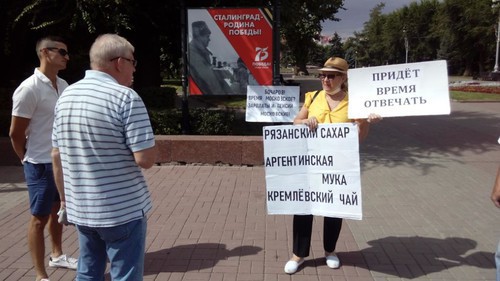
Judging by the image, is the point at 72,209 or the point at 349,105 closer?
the point at 72,209

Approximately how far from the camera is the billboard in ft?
27.9

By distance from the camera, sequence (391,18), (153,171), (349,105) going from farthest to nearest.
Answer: (391,18) < (153,171) < (349,105)

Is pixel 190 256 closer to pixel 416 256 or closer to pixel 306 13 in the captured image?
pixel 416 256

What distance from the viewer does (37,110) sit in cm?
352

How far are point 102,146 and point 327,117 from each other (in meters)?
1.99

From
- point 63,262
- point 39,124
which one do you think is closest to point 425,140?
point 63,262

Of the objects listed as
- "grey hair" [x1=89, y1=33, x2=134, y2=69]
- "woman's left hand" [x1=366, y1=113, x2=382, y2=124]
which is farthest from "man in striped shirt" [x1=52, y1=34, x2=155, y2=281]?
"woman's left hand" [x1=366, y1=113, x2=382, y2=124]

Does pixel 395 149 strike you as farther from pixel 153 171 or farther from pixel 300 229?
pixel 300 229

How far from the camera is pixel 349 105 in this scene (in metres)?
3.77

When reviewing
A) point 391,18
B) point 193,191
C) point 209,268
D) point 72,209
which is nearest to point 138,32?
point 193,191

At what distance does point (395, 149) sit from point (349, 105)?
6708mm

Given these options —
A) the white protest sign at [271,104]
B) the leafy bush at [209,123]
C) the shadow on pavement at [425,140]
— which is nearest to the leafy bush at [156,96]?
the leafy bush at [209,123]

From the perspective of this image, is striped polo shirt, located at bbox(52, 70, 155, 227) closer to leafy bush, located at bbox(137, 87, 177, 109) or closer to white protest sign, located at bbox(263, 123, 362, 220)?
white protest sign, located at bbox(263, 123, 362, 220)

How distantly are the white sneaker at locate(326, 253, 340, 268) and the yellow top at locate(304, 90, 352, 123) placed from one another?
117cm
